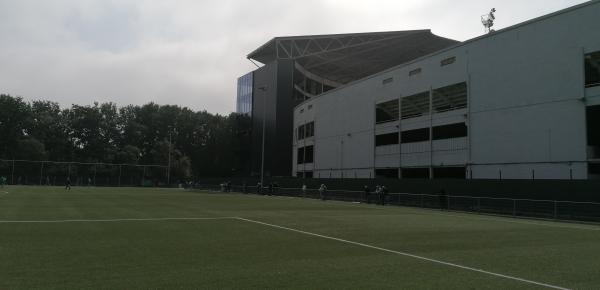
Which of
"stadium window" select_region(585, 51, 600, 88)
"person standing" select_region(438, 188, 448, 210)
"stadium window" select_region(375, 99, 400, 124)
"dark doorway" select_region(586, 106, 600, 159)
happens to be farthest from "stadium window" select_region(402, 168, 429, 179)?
"stadium window" select_region(585, 51, 600, 88)

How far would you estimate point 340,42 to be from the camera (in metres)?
75.6

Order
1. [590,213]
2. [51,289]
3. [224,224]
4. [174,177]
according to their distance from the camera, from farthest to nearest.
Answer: [174,177] < [590,213] < [224,224] < [51,289]

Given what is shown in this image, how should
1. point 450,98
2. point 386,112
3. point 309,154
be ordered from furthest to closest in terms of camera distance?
point 309,154
point 386,112
point 450,98

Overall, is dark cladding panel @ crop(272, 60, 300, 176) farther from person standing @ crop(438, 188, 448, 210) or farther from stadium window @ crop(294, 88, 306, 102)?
person standing @ crop(438, 188, 448, 210)

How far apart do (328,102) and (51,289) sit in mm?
54972

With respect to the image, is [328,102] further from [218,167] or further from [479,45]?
[218,167]

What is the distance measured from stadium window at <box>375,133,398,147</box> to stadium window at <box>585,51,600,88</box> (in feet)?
62.9

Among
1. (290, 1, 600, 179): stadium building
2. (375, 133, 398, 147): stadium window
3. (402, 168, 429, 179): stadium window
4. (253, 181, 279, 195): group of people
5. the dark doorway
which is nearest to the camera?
(290, 1, 600, 179): stadium building

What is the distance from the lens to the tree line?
328 ft

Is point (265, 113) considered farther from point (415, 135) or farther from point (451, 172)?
point (451, 172)

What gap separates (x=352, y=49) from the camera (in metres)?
71.4

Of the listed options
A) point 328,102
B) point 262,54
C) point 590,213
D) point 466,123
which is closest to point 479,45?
point 466,123

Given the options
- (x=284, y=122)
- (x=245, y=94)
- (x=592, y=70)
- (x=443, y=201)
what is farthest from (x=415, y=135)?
(x=245, y=94)

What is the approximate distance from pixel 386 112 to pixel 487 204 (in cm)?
2512
